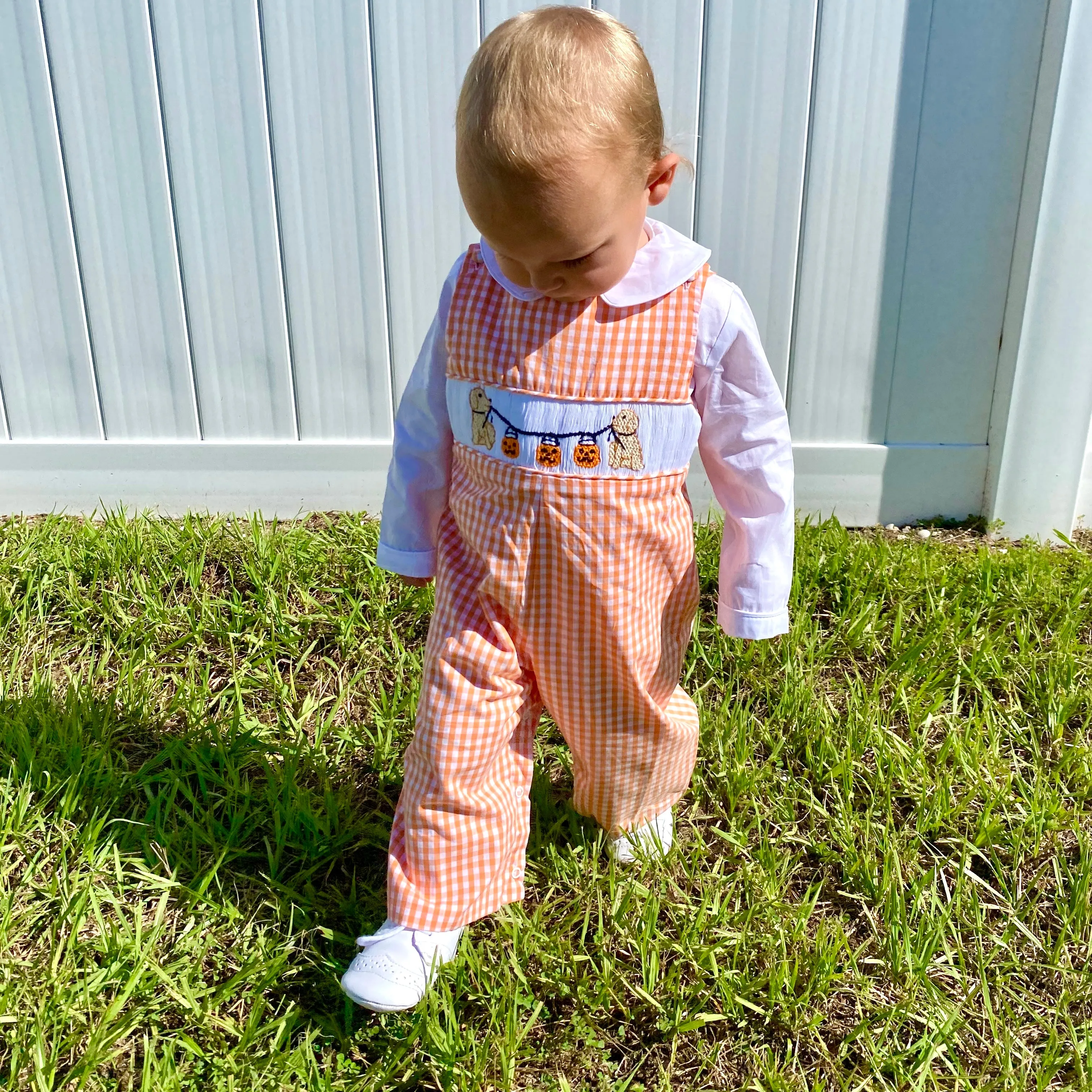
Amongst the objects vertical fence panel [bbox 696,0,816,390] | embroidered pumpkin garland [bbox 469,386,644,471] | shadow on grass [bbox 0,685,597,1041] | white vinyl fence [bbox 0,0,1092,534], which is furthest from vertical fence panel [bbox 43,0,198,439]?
embroidered pumpkin garland [bbox 469,386,644,471]

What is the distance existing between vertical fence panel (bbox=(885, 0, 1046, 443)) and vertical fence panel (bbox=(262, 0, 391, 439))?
4.91 ft

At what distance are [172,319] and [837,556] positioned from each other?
2.00m

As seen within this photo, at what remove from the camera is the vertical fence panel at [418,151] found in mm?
2607

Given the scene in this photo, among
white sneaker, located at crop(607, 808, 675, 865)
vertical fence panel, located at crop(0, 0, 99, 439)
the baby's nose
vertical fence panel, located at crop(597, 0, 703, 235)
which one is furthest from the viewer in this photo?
vertical fence panel, located at crop(0, 0, 99, 439)

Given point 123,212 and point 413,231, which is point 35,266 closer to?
point 123,212

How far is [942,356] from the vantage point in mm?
2865

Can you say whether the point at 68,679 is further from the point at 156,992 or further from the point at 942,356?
the point at 942,356

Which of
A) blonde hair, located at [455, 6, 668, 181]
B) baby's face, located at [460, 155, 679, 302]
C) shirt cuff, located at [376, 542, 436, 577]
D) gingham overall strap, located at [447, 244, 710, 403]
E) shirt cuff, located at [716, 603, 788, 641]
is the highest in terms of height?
blonde hair, located at [455, 6, 668, 181]

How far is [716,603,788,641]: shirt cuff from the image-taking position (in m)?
1.67

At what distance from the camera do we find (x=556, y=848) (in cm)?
195

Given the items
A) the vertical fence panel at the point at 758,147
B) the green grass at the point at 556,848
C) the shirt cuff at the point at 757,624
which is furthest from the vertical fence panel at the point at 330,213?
the shirt cuff at the point at 757,624

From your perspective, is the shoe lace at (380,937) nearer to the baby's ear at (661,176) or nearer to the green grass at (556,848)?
the green grass at (556,848)

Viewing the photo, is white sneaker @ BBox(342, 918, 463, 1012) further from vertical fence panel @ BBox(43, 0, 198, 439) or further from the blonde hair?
vertical fence panel @ BBox(43, 0, 198, 439)

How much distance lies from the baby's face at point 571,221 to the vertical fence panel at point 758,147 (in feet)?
4.48
